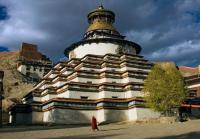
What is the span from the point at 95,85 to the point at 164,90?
33.1 ft

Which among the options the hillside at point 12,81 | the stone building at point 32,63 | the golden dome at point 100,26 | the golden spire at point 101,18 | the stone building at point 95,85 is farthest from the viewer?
the stone building at point 32,63

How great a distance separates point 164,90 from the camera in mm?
35375

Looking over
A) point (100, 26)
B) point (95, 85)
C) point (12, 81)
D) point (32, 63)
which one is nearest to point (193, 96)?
point (95, 85)

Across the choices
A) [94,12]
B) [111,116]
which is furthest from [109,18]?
[111,116]

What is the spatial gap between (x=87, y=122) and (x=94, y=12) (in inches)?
880

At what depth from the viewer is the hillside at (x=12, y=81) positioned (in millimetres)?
68088

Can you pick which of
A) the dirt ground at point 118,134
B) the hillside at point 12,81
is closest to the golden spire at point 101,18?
the hillside at point 12,81

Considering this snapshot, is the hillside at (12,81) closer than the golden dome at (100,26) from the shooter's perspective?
No

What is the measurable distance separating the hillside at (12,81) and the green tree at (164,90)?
28951mm

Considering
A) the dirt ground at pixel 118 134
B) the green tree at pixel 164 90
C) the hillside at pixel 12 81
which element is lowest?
the dirt ground at pixel 118 134

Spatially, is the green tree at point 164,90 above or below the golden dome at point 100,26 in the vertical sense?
below

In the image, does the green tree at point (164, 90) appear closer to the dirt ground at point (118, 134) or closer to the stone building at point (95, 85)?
the stone building at point (95, 85)

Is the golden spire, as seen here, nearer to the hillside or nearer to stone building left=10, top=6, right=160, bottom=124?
stone building left=10, top=6, right=160, bottom=124

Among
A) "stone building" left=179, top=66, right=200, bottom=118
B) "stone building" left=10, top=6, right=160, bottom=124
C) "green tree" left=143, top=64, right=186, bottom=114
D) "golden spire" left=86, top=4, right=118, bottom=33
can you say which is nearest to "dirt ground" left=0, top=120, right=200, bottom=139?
"green tree" left=143, top=64, right=186, bottom=114
